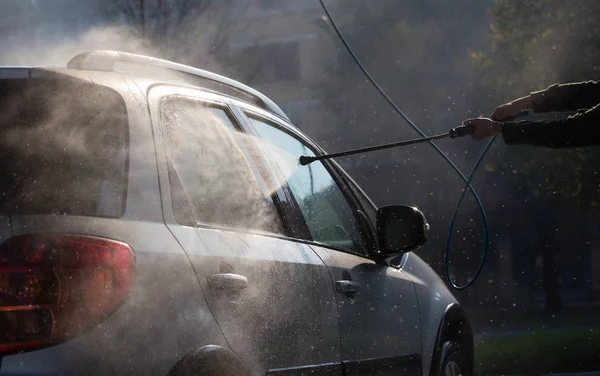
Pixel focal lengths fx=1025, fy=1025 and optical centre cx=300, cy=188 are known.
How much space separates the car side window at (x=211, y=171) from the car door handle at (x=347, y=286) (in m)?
0.37

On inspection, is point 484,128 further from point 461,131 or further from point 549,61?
point 549,61

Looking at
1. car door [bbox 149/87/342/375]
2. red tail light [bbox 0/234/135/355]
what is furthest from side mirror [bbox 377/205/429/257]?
red tail light [bbox 0/234/135/355]

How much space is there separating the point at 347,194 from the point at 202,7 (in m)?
20.5

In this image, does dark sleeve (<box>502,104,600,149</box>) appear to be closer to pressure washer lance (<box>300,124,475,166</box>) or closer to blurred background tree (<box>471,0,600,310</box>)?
pressure washer lance (<box>300,124,475,166</box>)

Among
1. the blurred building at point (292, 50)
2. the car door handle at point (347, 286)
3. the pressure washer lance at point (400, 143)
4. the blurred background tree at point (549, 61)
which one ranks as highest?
the blurred building at point (292, 50)

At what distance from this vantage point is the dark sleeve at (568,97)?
5.34 metres

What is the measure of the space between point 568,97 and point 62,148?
3317mm

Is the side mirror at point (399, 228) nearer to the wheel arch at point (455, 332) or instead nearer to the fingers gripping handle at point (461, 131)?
the fingers gripping handle at point (461, 131)

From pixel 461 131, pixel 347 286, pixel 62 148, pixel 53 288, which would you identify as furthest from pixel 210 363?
pixel 461 131

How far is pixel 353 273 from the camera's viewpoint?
13.6 feet

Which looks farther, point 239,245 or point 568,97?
point 568,97

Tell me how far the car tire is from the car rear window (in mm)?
2815

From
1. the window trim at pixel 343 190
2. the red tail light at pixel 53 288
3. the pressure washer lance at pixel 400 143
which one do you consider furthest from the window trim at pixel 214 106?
the pressure washer lance at pixel 400 143

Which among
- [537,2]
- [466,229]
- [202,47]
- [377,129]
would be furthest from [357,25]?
[537,2]
